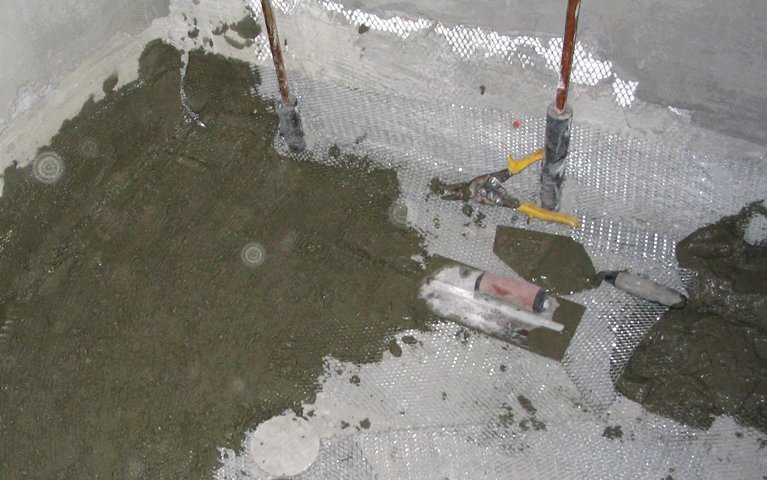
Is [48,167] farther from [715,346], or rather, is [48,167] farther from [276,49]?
[715,346]

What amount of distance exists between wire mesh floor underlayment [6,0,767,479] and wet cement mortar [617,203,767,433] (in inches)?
1.9

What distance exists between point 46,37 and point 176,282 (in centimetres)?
106

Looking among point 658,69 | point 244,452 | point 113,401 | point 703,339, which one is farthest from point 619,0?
point 113,401

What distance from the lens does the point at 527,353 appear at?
2.52 metres

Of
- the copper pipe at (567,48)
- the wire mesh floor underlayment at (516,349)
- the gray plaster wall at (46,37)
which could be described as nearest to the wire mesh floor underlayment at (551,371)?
the wire mesh floor underlayment at (516,349)

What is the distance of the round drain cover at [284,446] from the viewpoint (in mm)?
2475

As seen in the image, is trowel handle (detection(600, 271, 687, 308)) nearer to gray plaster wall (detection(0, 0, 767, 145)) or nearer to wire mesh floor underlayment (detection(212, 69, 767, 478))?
wire mesh floor underlayment (detection(212, 69, 767, 478))

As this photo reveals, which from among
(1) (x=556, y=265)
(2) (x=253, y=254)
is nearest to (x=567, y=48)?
(1) (x=556, y=265)

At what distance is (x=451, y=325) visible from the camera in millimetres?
2574

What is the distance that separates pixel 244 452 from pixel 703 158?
195 cm

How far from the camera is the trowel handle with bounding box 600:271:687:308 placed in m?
2.47

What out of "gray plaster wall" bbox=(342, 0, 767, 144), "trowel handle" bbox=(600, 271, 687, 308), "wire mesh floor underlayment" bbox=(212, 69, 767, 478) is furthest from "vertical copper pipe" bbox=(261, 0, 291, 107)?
"trowel handle" bbox=(600, 271, 687, 308)

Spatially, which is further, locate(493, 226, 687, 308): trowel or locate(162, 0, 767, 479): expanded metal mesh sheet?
locate(493, 226, 687, 308): trowel

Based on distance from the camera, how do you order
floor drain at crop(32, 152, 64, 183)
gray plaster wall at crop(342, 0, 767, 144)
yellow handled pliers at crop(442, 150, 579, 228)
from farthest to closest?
floor drain at crop(32, 152, 64, 183)
yellow handled pliers at crop(442, 150, 579, 228)
gray plaster wall at crop(342, 0, 767, 144)
